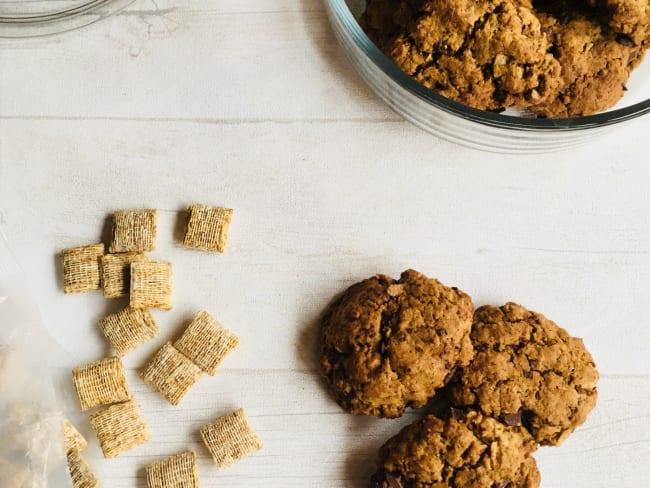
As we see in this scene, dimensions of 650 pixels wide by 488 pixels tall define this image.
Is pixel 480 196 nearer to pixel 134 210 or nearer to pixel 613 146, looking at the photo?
pixel 613 146

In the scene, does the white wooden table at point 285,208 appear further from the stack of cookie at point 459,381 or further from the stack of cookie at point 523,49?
the stack of cookie at point 523,49

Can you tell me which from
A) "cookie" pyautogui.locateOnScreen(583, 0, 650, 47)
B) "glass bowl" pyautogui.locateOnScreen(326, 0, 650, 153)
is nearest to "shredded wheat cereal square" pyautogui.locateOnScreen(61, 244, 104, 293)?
"glass bowl" pyautogui.locateOnScreen(326, 0, 650, 153)

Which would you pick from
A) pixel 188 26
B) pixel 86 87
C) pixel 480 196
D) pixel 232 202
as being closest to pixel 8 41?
pixel 86 87

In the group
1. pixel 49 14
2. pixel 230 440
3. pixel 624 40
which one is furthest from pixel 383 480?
pixel 49 14

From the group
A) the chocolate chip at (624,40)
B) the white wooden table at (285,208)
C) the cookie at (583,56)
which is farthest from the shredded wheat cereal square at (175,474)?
the chocolate chip at (624,40)

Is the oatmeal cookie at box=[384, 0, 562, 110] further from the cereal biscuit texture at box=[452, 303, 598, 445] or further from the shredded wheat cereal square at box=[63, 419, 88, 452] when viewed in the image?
the shredded wheat cereal square at box=[63, 419, 88, 452]

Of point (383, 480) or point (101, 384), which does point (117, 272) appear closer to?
point (101, 384)
